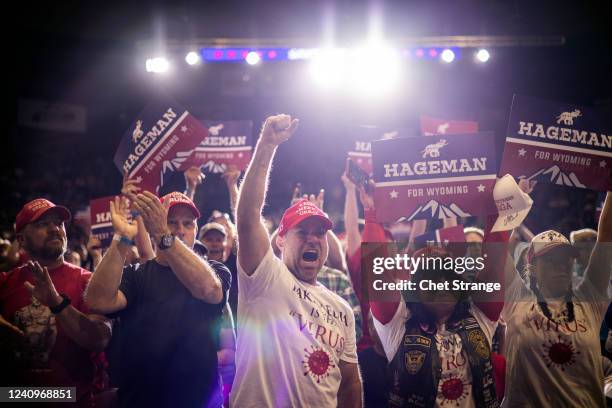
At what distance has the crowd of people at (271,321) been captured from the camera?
2.62 m

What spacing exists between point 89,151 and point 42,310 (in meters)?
11.9

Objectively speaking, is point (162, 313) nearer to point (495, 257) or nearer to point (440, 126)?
point (495, 257)

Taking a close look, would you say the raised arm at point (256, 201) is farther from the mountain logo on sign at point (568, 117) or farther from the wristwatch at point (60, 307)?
the mountain logo on sign at point (568, 117)

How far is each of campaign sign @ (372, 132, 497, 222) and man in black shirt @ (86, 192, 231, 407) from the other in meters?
1.25

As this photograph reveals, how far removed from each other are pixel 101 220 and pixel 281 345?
308cm

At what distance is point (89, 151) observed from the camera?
14.4 m

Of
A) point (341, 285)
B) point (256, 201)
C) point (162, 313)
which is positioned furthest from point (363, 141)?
point (162, 313)

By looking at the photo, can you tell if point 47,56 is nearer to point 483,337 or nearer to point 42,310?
point 42,310

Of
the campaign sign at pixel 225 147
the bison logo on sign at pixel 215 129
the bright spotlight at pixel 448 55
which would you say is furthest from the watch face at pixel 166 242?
the bright spotlight at pixel 448 55

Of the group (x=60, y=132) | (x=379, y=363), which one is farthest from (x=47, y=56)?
(x=379, y=363)

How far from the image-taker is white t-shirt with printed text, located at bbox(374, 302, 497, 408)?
110 inches

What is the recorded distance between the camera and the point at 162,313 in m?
2.70

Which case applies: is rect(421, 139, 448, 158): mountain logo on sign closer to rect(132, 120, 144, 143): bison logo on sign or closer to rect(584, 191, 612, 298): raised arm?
rect(584, 191, 612, 298): raised arm

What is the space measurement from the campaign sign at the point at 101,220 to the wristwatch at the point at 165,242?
2.78 m
